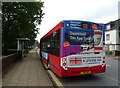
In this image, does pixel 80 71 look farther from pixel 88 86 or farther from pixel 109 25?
pixel 109 25

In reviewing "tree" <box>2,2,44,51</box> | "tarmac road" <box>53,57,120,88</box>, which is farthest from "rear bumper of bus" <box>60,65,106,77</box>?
"tree" <box>2,2,44,51</box>

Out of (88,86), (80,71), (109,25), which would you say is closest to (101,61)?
(80,71)

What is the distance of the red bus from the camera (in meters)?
9.40

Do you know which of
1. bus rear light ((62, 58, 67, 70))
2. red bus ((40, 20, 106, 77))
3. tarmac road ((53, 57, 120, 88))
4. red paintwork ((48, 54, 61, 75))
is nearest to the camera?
tarmac road ((53, 57, 120, 88))

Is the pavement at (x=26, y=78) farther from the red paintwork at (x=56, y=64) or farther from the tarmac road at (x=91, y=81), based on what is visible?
the tarmac road at (x=91, y=81)

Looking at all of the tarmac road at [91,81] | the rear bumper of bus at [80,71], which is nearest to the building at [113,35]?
the tarmac road at [91,81]

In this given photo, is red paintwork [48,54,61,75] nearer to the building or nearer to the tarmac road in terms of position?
the tarmac road

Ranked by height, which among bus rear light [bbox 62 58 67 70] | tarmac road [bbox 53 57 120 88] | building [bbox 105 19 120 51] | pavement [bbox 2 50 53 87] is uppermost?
building [bbox 105 19 120 51]

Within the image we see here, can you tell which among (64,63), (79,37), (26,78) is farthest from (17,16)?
(64,63)

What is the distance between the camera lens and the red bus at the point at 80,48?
30.8 ft

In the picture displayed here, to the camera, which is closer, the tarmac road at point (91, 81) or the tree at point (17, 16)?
the tarmac road at point (91, 81)

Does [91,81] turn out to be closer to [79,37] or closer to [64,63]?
[64,63]

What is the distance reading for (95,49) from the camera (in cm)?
999

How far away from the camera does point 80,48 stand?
31.8 ft
